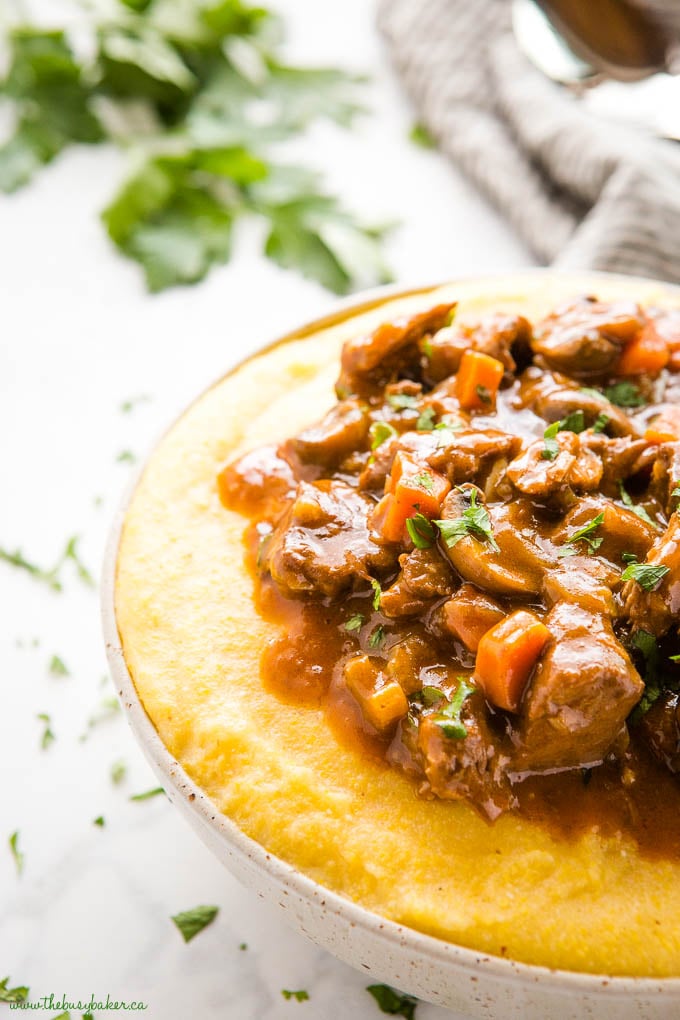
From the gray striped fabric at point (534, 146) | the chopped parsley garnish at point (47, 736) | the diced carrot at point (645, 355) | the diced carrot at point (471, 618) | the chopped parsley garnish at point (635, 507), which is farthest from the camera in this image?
the gray striped fabric at point (534, 146)

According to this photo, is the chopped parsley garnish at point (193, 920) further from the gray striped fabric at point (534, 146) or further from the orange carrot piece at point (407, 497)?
the gray striped fabric at point (534, 146)

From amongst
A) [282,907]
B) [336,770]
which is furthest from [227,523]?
[282,907]

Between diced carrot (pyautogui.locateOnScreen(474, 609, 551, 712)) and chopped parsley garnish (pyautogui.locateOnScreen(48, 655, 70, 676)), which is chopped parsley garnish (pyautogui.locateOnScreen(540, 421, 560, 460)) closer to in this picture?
diced carrot (pyautogui.locateOnScreen(474, 609, 551, 712))

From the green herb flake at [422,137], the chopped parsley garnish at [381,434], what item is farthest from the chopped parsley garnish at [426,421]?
the green herb flake at [422,137]

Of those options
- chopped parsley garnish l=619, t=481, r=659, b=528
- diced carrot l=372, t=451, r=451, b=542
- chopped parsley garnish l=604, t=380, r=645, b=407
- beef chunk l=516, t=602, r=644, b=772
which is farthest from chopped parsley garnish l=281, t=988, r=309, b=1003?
chopped parsley garnish l=604, t=380, r=645, b=407

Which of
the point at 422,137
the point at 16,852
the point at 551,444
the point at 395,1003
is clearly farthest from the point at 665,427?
the point at 422,137
